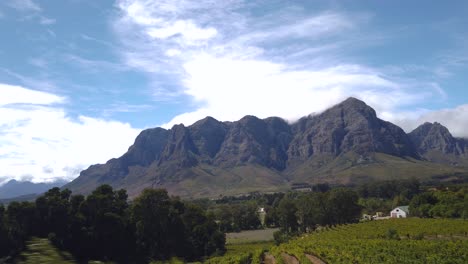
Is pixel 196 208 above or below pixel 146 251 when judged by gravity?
above

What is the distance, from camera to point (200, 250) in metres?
87.3

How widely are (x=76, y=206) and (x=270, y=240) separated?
5249cm

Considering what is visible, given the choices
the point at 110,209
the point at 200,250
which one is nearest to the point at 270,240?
the point at 200,250

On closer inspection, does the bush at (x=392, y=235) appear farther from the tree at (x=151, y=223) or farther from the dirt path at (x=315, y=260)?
the tree at (x=151, y=223)

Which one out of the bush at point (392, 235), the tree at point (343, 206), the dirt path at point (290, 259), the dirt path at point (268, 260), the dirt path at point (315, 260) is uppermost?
the tree at point (343, 206)

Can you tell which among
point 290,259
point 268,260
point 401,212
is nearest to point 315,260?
point 290,259

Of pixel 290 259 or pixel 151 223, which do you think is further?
pixel 151 223

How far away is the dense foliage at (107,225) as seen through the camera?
243 ft

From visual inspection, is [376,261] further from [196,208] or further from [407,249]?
[196,208]

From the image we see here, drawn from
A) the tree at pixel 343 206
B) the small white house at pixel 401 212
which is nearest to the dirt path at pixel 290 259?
the tree at pixel 343 206

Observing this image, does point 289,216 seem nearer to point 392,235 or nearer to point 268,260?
point 392,235

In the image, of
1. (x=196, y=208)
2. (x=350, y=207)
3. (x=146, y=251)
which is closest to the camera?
(x=146, y=251)

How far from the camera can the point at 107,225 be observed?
77.0 meters

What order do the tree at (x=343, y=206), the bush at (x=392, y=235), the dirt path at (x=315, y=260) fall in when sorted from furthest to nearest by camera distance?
the tree at (x=343, y=206), the bush at (x=392, y=235), the dirt path at (x=315, y=260)
